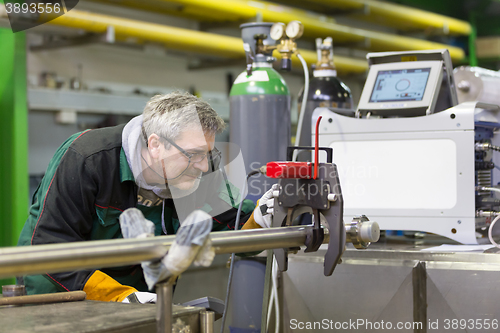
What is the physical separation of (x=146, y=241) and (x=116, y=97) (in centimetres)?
269

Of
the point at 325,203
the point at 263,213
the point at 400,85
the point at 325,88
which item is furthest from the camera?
the point at 325,88

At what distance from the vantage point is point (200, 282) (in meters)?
4.02

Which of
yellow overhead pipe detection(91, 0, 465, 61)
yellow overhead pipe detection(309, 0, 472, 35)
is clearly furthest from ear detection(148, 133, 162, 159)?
yellow overhead pipe detection(309, 0, 472, 35)

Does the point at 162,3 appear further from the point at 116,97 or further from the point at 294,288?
the point at 294,288

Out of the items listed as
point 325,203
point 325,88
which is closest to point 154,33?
point 325,88

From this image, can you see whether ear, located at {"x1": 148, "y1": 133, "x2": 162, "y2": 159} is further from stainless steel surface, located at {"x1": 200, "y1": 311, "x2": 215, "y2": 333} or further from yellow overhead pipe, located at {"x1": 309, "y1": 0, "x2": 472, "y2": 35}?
yellow overhead pipe, located at {"x1": 309, "y1": 0, "x2": 472, "y2": 35}

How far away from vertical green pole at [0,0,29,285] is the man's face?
146 cm

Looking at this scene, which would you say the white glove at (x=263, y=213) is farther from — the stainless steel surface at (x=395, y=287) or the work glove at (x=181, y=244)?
the work glove at (x=181, y=244)

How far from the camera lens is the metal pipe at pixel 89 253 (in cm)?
61

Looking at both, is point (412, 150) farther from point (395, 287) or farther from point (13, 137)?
point (13, 137)

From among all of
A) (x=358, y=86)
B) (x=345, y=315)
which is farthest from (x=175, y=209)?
(x=358, y=86)

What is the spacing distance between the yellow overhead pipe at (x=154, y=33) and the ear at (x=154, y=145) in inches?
46.8

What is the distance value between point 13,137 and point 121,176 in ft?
4.72

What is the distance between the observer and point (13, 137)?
258 centimetres
